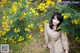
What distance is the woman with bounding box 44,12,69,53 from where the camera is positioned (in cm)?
528

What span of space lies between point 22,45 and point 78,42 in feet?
4.46

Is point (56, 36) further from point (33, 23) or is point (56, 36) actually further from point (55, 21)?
point (33, 23)

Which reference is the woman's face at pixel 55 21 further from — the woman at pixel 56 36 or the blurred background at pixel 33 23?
the blurred background at pixel 33 23

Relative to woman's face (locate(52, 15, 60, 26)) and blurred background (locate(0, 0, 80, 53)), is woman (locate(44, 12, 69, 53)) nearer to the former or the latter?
woman's face (locate(52, 15, 60, 26))

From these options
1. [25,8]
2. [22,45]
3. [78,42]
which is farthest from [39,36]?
[25,8]

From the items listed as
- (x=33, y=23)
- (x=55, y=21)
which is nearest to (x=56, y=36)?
(x=55, y=21)

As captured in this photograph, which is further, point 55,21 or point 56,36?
point 56,36

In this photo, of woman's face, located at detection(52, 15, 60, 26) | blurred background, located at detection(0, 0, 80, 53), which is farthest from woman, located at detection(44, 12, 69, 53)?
blurred background, located at detection(0, 0, 80, 53)

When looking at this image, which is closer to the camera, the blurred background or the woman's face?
the woman's face

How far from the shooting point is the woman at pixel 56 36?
17.3 feet

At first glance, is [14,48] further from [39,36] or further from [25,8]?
[25,8]

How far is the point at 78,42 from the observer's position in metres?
6.85

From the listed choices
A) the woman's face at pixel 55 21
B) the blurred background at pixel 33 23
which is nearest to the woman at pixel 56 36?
the woman's face at pixel 55 21

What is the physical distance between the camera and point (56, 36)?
5.39 m
